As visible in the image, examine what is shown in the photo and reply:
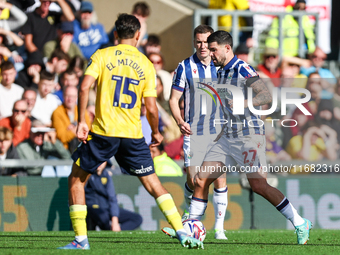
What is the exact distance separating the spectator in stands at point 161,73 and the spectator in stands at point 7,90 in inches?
105

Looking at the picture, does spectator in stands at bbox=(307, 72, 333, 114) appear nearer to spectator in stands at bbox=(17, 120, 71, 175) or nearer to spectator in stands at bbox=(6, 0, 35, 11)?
spectator in stands at bbox=(17, 120, 71, 175)

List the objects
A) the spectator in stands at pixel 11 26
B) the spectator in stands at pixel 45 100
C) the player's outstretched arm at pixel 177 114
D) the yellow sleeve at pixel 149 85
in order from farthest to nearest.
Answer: the spectator in stands at pixel 11 26 → the spectator in stands at pixel 45 100 → the player's outstretched arm at pixel 177 114 → the yellow sleeve at pixel 149 85

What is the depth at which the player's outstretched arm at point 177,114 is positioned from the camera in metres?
7.49

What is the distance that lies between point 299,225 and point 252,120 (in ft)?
4.23

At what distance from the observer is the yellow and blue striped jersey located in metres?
5.99

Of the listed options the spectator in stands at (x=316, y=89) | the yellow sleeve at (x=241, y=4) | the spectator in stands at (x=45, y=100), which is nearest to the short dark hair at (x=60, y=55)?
the spectator in stands at (x=45, y=100)

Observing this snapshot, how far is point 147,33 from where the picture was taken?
13500 mm

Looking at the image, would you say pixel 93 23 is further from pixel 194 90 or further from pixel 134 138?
pixel 134 138

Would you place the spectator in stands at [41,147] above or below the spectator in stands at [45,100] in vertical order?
below

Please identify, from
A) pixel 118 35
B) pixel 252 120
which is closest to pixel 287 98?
pixel 252 120

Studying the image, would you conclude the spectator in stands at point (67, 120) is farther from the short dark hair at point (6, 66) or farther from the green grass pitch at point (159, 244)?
the green grass pitch at point (159, 244)

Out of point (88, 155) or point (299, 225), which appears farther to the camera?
point (299, 225)

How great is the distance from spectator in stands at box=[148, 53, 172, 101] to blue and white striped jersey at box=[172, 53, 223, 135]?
363 cm

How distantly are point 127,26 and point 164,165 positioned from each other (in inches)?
175
